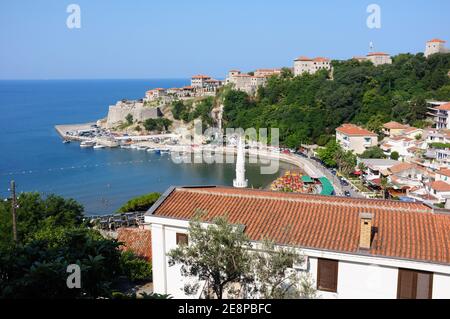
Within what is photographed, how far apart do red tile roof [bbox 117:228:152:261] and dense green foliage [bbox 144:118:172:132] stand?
183 feet

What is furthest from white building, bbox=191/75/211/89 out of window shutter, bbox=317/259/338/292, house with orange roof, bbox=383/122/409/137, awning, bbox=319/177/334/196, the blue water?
window shutter, bbox=317/259/338/292

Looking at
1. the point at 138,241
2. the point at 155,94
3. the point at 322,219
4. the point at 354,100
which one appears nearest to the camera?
the point at 322,219

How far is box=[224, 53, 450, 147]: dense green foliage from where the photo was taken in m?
45.7

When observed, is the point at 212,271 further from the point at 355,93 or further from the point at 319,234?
the point at 355,93

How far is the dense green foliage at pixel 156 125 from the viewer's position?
220 ft

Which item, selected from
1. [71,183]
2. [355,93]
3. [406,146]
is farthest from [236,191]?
[355,93]

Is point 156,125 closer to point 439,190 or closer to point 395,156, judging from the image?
point 395,156

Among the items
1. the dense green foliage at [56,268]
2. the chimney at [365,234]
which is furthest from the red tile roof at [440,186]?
the dense green foliage at [56,268]

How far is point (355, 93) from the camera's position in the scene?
50.8 meters

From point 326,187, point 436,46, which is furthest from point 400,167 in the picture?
point 436,46

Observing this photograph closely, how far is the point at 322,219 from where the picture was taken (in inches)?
300

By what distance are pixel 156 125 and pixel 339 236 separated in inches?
2459

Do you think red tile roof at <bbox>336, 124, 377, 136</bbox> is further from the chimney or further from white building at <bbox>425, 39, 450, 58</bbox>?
the chimney

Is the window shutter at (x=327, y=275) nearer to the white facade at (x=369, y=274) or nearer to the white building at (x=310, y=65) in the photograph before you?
the white facade at (x=369, y=274)
